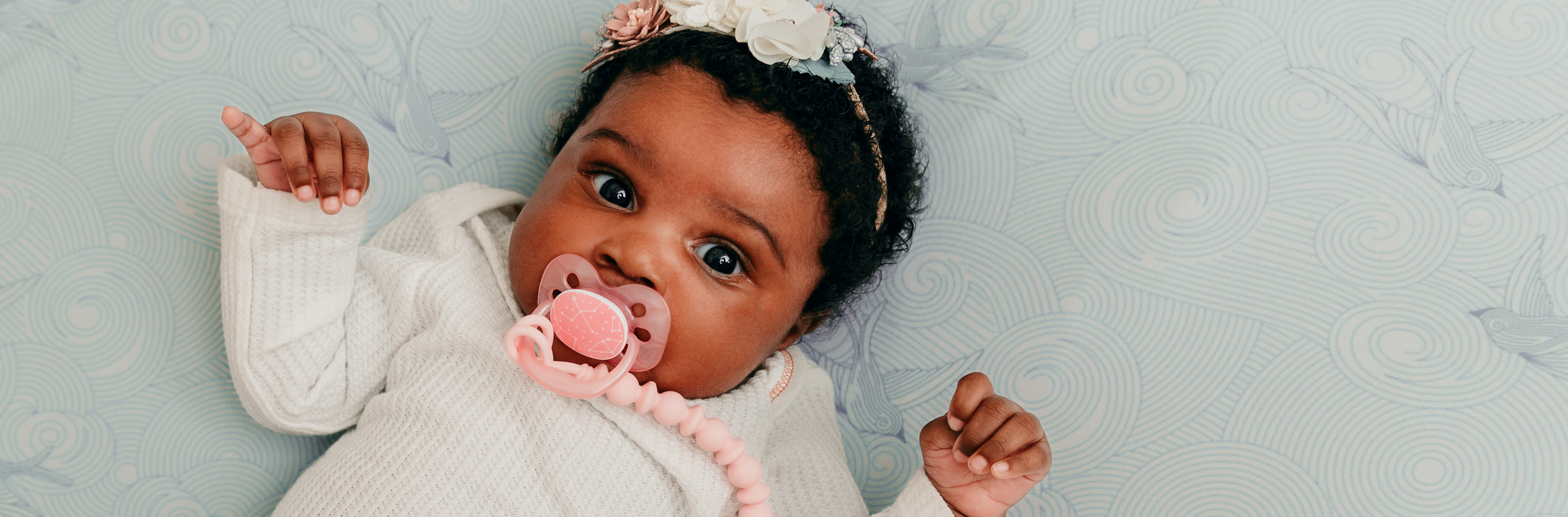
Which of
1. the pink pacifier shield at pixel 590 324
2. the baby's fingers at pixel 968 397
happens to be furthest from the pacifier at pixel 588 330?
the baby's fingers at pixel 968 397

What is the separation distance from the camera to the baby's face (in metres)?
1.01

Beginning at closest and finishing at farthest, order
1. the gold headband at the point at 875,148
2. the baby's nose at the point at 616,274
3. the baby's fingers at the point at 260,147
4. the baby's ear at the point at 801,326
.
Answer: the baby's fingers at the point at 260,147 < the baby's nose at the point at 616,274 < the gold headband at the point at 875,148 < the baby's ear at the point at 801,326

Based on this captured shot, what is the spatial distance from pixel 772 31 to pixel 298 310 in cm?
61

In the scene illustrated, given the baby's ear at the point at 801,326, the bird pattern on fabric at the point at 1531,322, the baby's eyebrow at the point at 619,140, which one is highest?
the bird pattern on fabric at the point at 1531,322

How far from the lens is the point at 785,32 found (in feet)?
3.50

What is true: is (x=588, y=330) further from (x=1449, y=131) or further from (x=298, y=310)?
(x=1449, y=131)

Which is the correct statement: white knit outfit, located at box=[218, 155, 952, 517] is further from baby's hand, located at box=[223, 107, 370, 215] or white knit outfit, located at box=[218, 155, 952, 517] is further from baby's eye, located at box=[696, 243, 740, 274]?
baby's eye, located at box=[696, 243, 740, 274]

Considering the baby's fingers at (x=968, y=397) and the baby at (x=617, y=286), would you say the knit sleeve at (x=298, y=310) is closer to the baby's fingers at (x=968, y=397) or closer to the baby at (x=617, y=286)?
the baby at (x=617, y=286)

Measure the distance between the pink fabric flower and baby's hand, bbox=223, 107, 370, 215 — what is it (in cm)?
34

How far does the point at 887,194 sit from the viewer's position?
1180 mm

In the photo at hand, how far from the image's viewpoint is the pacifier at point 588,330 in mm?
972

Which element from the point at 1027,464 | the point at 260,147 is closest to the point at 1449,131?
the point at 1027,464

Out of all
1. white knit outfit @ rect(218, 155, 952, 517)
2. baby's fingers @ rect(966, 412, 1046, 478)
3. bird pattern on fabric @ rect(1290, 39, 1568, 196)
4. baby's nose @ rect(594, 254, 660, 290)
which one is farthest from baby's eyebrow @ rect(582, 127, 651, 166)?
bird pattern on fabric @ rect(1290, 39, 1568, 196)

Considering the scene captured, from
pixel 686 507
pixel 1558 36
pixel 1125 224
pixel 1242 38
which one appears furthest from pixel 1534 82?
pixel 686 507
